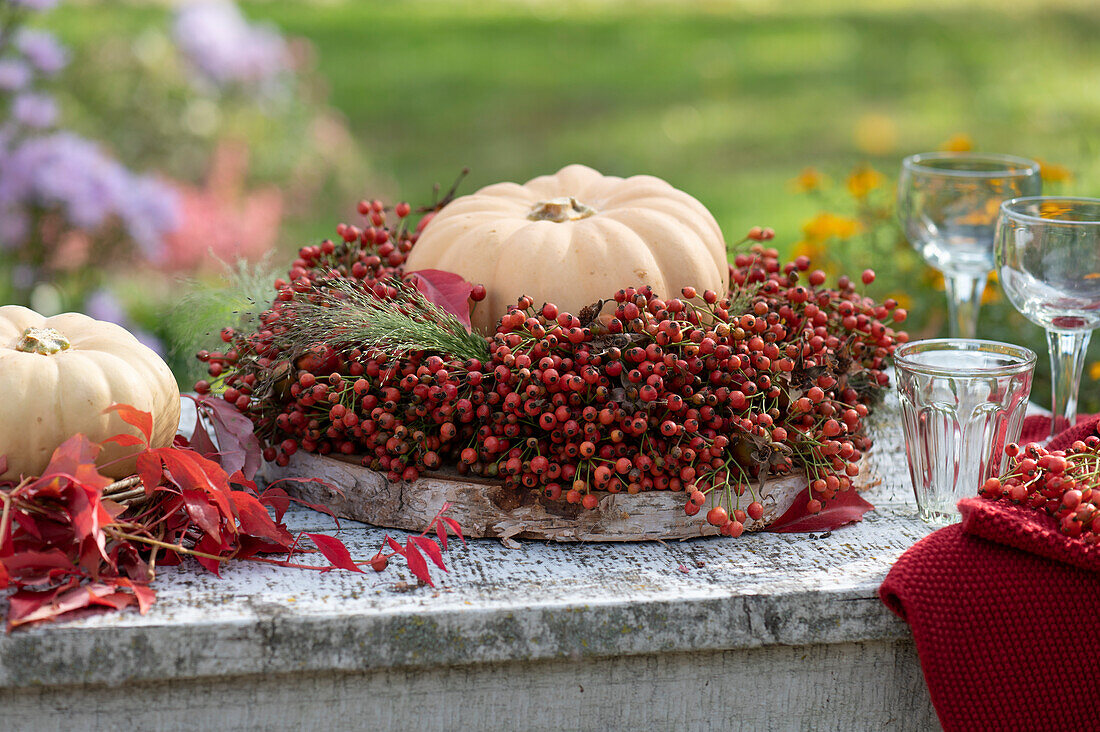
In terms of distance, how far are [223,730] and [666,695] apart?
0.52 meters

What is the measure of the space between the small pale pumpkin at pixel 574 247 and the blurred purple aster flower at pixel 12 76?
225cm

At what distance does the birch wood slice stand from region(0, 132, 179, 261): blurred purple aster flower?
2.17m

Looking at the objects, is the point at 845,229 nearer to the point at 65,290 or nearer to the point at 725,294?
the point at 725,294

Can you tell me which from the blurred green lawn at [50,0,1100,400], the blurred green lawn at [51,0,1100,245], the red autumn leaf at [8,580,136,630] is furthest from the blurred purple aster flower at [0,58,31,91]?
the red autumn leaf at [8,580,136,630]

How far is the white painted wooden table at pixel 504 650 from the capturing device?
45.9 inches

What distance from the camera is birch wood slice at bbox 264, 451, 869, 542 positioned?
4.51ft

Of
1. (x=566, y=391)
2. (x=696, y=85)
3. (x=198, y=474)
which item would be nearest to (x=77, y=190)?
(x=198, y=474)

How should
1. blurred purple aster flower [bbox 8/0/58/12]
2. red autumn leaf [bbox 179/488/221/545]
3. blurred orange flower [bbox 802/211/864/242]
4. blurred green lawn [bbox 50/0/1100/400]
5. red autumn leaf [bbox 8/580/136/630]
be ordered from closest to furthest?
red autumn leaf [bbox 8/580/136/630], red autumn leaf [bbox 179/488/221/545], blurred orange flower [bbox 802/211/864/242], blurred purple aster flower [bbox 8/0/58/12], blurred green lawn [bbox 50/0/1100/400]

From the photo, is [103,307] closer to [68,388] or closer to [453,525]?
[68,388]

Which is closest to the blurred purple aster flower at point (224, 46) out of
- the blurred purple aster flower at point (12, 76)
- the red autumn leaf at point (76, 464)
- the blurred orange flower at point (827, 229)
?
the blurred purple aster flower at point (12, 76)

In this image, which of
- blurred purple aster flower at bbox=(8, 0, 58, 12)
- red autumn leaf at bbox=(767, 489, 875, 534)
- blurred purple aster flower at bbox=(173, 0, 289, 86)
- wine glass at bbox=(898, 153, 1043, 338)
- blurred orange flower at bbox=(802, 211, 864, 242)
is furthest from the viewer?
blurred purple aster flower at bbox=(173, 0, 289, 86)

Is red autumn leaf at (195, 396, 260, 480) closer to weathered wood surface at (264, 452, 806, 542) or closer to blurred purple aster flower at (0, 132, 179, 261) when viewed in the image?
weathered wood surface at (264, 452, 806, 542)

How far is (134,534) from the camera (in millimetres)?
1226

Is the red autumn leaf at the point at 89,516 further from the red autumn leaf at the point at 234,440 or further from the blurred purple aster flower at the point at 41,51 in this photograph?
the blurred purple aster flower at the point at 41,51
